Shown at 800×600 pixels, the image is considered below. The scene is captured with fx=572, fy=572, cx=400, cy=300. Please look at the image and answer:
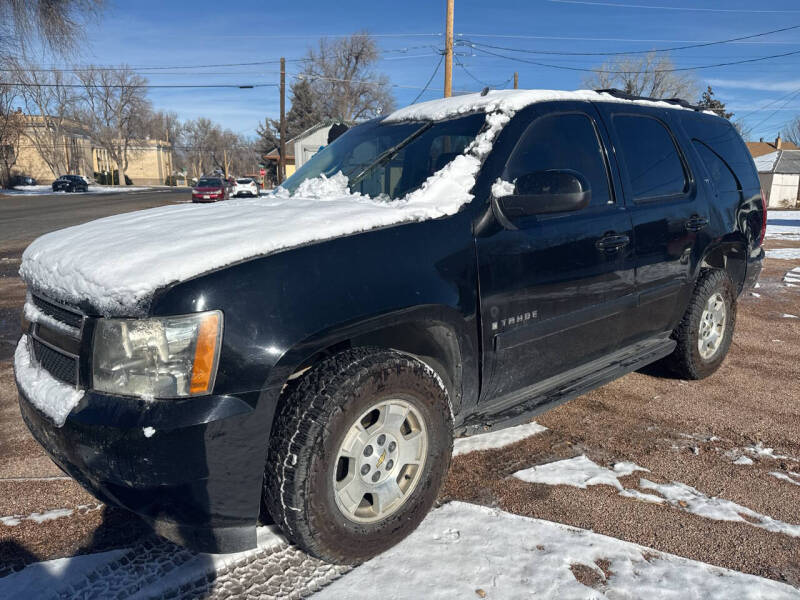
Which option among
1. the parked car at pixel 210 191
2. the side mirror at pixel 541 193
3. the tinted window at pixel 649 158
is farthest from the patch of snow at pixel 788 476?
the parked car at pixel 210 191

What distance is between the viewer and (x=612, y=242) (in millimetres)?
3074

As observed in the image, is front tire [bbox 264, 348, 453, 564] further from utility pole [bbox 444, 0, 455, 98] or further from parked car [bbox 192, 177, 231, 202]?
parked car [bbox 192, 177, 231, 202]

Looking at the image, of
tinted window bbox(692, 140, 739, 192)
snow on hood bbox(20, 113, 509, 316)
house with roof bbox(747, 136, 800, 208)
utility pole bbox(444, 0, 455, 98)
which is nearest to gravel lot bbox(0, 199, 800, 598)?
snow on hood bbox(20, 113, 509, 316)

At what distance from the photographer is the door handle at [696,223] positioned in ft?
12.1

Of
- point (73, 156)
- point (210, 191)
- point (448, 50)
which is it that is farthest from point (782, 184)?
point (73, 156)

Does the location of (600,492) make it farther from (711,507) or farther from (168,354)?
(168,354)

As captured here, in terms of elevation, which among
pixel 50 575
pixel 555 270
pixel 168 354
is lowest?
pixel 50 575

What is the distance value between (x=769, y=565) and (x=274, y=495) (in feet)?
6.25

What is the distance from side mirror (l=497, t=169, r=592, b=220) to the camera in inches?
102

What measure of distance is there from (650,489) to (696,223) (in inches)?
73.8

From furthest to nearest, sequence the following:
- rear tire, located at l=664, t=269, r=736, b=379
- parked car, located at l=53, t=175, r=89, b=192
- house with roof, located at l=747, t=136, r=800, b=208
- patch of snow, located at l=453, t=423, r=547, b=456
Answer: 1. parked car, located at l=53, t=175, r=89, b=192
2. house with roof, located at l=747, t=136, r=800, b=208
3. rear tire, located at l=664, t=269, r=736, b=379
4. patch of snow, located at l=453, t=423, r=547, b=456

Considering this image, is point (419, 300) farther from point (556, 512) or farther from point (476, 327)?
point (556, 512)

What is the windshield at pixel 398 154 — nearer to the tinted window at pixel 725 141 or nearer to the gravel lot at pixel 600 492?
the gravel lot at pixel 600 492

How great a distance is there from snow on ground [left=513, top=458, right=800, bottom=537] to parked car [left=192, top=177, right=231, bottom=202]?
29917mm
